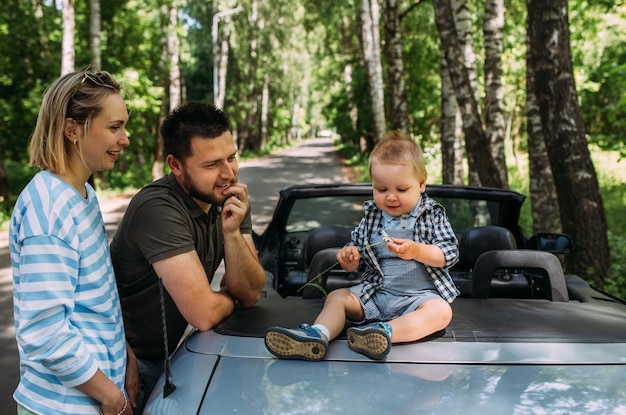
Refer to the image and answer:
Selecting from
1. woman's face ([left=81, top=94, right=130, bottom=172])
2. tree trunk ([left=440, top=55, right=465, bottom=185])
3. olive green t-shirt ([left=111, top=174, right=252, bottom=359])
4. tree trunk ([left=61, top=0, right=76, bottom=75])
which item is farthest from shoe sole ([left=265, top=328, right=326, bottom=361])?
tree trunk ([left=61, top=0, right=76, bottom=75])

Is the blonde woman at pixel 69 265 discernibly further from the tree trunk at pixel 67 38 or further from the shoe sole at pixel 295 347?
the tree trunk at pixel 67 38

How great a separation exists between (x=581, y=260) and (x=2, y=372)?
18.8 feet

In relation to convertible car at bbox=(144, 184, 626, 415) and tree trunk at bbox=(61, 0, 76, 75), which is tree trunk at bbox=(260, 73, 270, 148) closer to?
tree trunk at bbox=(61, 0, 76, 75)

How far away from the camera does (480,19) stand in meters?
20.4

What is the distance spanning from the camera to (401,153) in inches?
106

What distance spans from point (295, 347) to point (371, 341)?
0.26m

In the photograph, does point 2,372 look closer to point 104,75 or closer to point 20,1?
point 104,75

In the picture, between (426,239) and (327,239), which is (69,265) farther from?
(327,239)

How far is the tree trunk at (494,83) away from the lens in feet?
36.8

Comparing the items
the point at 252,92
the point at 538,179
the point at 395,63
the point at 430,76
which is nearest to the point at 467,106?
the point at 538,179

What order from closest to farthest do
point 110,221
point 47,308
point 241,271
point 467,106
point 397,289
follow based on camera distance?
point 47,308, point 241,271, point 397,289, point 467,106, point 110,221

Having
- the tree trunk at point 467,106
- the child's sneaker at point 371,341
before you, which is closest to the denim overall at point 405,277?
the child's sneaker at point 371,341

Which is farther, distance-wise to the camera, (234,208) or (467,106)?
(467,106)

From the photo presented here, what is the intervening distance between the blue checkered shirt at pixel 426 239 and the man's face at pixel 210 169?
2.41 feet
